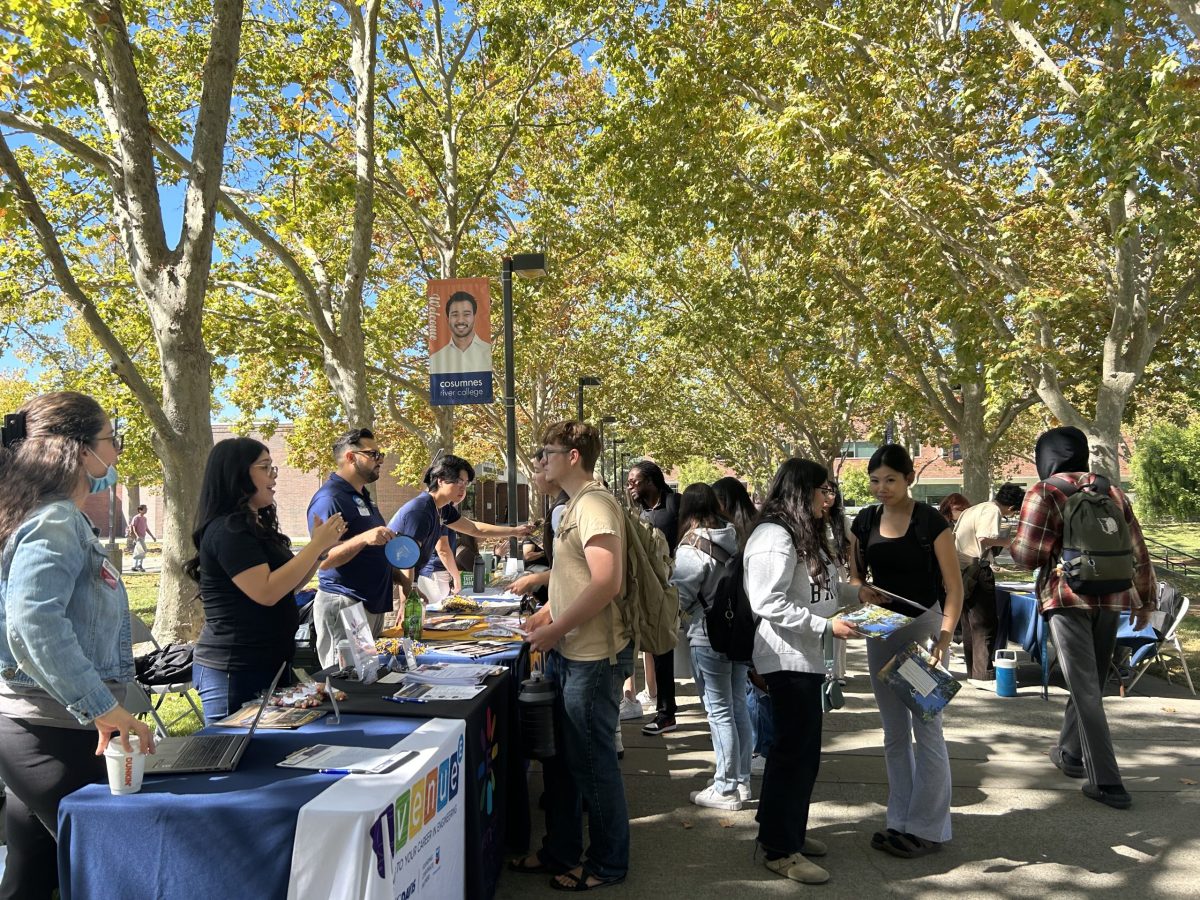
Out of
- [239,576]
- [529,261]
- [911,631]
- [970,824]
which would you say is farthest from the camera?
[529,261]

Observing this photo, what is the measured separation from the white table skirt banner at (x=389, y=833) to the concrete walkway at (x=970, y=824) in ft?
3.40

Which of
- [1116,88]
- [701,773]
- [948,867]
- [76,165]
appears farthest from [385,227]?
[948,867]

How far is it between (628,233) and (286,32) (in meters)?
8.62

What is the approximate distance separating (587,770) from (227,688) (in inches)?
57.5

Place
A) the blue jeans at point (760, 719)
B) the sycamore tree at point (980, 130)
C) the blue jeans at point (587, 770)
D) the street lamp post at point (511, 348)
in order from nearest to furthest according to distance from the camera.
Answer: the blue jeans at point (587, 770)
the blue jeans at point (760, 719)
the sycamore tree at point (980, 130)
the street lamp post at point (511, 348)

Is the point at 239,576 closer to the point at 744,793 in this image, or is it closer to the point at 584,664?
the point at 584,664

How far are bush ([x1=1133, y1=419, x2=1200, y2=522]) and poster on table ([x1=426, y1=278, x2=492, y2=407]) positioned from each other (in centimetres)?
3332

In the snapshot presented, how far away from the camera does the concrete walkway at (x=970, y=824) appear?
12.1 ft

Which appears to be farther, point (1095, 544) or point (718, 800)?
point (718, 800)

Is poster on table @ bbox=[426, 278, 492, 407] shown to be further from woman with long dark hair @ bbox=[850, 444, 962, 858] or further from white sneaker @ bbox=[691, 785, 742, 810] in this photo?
woman with long dark hair @ bbox=[850, 444, 962, 858]

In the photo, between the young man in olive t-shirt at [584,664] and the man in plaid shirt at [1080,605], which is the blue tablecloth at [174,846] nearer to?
the young man in olive t-shirt at [584,664]

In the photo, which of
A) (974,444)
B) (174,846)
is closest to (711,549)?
(174,846)

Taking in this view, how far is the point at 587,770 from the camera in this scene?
3.51 metres

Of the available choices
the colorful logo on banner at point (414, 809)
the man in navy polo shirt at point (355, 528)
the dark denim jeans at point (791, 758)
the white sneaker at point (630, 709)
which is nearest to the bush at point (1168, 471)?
the white sneaker at point (630, 709)
